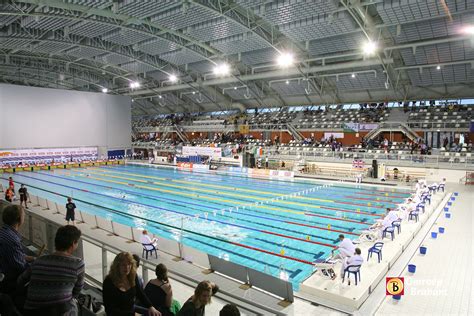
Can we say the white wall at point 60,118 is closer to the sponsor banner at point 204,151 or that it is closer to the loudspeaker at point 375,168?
the sponsor banner at point 204,151

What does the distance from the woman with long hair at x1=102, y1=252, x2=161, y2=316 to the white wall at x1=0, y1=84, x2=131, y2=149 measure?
1259 inches

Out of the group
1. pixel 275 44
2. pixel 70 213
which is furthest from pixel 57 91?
pixel 70 213

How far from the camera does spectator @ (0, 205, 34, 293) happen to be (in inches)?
124

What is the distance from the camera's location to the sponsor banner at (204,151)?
30.3m

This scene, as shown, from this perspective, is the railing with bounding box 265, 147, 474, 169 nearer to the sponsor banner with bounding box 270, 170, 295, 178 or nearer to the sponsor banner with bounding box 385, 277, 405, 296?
the sponsor banner with bounding box 270, 170, 295, 178

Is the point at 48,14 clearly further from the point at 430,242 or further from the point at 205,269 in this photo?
the point at 430,242

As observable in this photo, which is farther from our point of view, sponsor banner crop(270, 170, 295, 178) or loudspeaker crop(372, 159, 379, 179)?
sponsor banner crop(270, 170, 295, 178)

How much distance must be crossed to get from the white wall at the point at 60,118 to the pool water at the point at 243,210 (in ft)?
21.3

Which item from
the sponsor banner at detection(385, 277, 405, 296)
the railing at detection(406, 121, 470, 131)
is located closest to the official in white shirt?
the sponsor banner at detection(385, 277, 405, 296)

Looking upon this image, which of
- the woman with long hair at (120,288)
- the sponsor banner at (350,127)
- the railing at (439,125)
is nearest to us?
the woman with long hair at (120,288)

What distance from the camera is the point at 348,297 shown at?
6047 mm

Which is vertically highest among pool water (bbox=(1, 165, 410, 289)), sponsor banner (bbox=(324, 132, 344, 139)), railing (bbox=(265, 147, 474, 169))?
sponsor banner (bbox=(324, 132, 344, 139))

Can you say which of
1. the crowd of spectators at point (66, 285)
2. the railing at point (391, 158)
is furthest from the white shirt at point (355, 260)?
the railing at point (391, 158)

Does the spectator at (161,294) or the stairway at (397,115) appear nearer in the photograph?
the spectator at (161,294)
